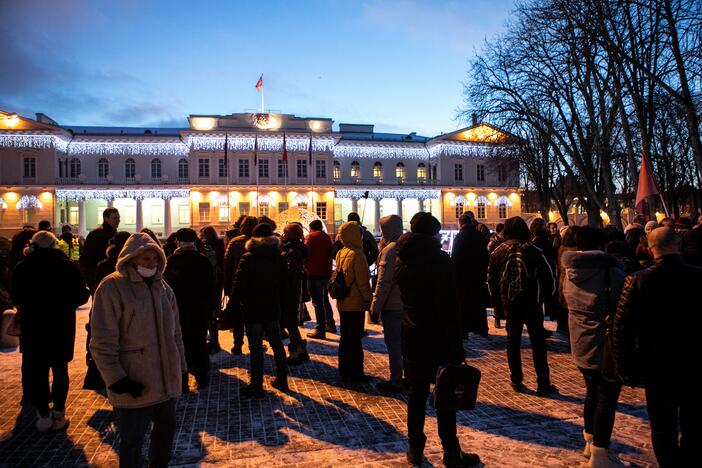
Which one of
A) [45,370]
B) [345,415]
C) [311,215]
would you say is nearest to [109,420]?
[45,370]

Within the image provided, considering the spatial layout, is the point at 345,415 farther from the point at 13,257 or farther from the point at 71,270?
the point at 13,257

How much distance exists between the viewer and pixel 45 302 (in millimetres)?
4703

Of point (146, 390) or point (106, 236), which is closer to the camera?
point (146, 390)

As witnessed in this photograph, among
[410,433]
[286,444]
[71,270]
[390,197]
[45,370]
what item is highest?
[390,197]

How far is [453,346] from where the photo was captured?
377 centimetres

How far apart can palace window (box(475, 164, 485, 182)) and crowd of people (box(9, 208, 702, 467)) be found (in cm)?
4448

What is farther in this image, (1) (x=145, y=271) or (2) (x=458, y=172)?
(2) (x=458, y=172)

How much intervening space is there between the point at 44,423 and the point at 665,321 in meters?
5.17

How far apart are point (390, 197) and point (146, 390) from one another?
1745 inches

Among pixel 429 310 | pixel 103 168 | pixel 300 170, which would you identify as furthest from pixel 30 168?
pixel 429 310

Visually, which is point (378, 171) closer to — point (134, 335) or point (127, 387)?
point (134, 335)

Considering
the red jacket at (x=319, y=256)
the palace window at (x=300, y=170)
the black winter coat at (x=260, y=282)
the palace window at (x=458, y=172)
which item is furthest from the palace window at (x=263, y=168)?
the black winter coat at (x=260, y=282)

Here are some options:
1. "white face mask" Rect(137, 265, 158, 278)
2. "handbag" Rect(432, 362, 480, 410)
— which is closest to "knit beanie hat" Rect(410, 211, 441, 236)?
"handbag" Rect(432, 362, 480, 410)

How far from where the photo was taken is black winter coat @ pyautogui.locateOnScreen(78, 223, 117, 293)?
6.76 metres
